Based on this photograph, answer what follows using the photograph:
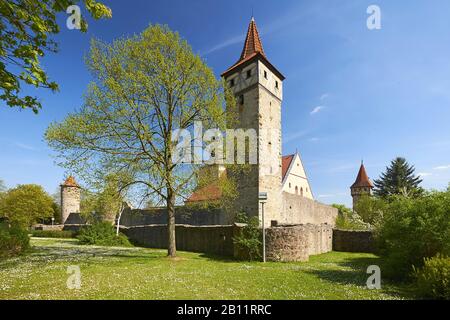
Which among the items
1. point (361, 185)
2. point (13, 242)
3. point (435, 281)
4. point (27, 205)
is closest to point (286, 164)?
point (361, 185)

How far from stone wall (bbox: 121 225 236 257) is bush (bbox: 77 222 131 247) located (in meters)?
1.66

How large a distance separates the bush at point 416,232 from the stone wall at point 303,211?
1344 cm

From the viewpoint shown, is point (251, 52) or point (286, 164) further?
point (286, 164)

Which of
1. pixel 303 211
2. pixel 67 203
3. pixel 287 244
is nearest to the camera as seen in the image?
pixel 287 244

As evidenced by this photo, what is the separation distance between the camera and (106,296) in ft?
24.1

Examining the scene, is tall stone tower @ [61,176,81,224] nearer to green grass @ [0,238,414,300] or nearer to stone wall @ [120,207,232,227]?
stone wall @ [120,207,232,227]

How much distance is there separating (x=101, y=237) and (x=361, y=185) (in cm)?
4991

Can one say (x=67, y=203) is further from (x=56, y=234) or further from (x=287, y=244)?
(x=287, y=244)

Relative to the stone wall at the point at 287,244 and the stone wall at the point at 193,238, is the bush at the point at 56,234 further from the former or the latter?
the stone wall at the point at 287,244

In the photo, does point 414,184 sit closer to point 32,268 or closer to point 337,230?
point 337,230

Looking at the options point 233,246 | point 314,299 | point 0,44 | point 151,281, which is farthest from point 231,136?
point 0,44

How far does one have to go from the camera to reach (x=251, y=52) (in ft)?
97.9

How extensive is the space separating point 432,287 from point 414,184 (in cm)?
4519

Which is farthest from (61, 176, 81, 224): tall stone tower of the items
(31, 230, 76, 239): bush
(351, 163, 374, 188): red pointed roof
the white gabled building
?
(351, 163, 374, 188): red pointed roof
